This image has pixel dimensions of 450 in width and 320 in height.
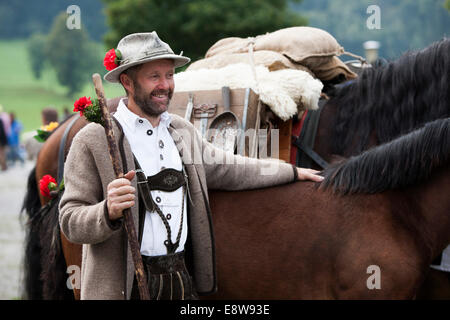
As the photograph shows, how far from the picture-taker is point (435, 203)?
8.39ft

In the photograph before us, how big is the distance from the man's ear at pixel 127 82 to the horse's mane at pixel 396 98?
1880 mm

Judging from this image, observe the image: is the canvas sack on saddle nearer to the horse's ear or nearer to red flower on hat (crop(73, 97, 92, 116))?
the horse's ear

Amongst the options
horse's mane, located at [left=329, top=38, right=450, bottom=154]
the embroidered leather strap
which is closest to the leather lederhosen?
the embroidered leather strap

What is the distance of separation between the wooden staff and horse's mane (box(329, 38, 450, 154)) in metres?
2.04

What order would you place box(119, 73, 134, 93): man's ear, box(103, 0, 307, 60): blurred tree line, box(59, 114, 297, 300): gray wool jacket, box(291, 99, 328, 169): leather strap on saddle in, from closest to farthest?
box(59, 114, 297, 300): gray wool jacket
box(119, 73, 134, 93): man's ear
box(291, 99, 328, 169): leather strap on saddle
box(103, 0, 307, 60): blurred tree line

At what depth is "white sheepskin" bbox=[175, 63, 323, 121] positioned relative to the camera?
3.57 metres

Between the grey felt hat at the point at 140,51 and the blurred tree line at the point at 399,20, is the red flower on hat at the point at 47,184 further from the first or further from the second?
the blurred tree line at the point at 399,20

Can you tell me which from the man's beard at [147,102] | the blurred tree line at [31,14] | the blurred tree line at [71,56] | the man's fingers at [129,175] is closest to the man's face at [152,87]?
the man's beard at [147,102]

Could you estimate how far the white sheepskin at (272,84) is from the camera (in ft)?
11.7

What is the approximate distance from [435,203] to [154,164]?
1312mm

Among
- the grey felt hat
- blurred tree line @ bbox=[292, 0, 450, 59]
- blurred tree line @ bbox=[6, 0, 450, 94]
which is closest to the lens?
the grey felt hat

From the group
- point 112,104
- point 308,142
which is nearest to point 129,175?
point 112,104

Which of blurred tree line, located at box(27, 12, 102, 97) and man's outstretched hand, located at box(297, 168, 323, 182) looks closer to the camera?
man's outstretched hand, located at box(297, 168, 323, 182)

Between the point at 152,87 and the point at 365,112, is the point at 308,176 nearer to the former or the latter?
the point at 152,87
